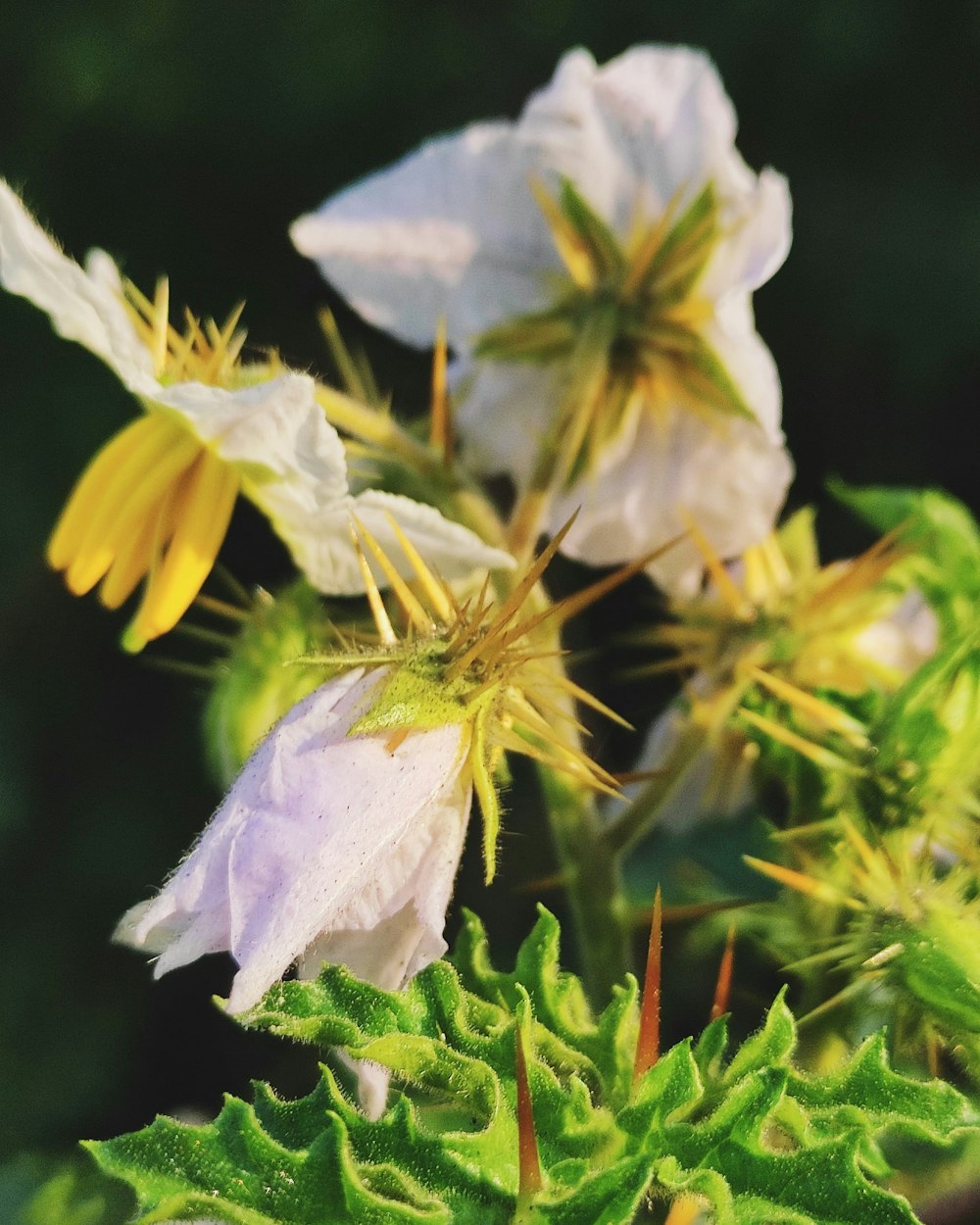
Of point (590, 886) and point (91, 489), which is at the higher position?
point (91, 489)

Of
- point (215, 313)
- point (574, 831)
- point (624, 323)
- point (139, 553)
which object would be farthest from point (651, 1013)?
point (215, 313)

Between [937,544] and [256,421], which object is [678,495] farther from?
[256,421]

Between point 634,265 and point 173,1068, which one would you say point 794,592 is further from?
point 173,1068

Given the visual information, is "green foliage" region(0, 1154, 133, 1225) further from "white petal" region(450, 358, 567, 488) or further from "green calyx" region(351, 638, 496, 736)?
"white petal" region(450, 358, 567, 488)

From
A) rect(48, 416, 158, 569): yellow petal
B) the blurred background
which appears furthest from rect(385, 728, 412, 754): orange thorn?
the blurred background

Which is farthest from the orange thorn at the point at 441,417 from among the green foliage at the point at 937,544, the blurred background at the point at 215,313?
the blurred background at the point at 215,313

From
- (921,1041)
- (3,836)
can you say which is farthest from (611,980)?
(3,836)
